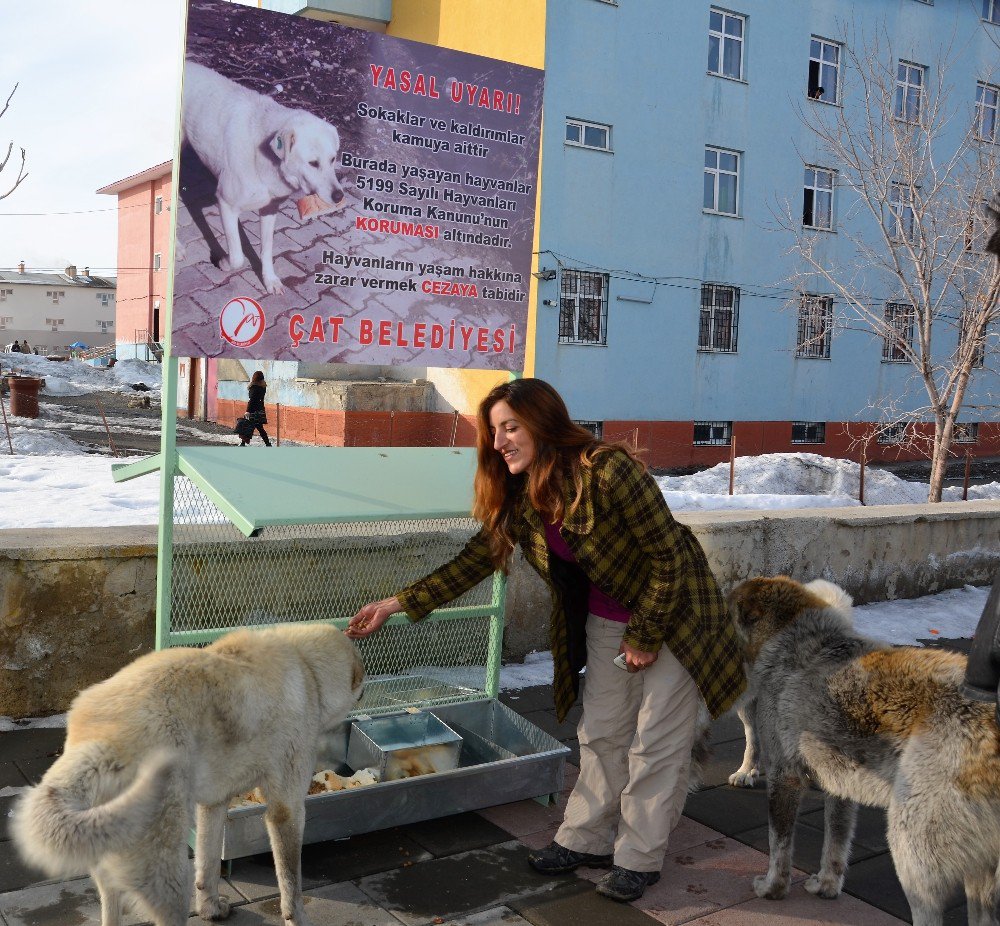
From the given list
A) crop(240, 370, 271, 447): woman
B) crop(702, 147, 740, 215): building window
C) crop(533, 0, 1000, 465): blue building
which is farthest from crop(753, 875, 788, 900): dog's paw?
crop(702, 147, 740, 215): building window

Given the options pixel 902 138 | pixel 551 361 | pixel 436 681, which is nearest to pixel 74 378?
pixel 551 361

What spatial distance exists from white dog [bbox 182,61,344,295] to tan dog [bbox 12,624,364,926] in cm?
175

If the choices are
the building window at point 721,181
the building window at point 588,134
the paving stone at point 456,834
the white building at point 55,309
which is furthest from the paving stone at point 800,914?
the white building at point 55,309

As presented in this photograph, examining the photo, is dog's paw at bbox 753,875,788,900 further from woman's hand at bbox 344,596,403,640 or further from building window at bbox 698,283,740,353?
building window at bbox 698,283,740,353

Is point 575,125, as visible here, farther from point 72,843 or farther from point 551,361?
point 72,843

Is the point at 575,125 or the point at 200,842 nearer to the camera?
the point at 200,842

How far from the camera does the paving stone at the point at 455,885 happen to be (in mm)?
3533

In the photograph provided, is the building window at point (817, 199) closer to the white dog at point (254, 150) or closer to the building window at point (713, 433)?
the building window at point (713, 433)

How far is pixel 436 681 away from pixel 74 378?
41909mm

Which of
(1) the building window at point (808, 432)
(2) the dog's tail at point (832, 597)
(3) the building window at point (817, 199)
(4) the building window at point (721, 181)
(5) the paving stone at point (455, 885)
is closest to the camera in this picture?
(5) the paving stone at point (455, 885)

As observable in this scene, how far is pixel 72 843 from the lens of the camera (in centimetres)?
242

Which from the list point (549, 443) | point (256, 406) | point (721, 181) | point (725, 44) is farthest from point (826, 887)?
point (725, 44)

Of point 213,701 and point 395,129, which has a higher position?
point 395,129

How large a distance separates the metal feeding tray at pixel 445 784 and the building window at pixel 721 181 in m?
18.6
